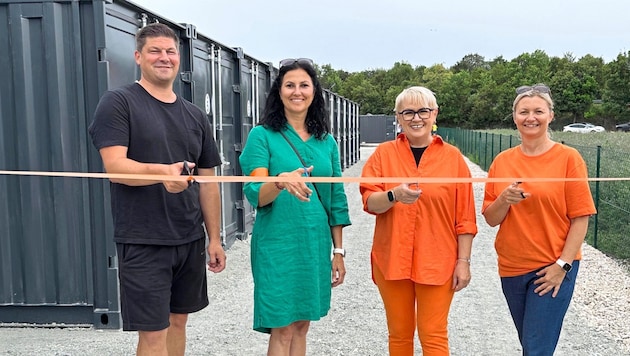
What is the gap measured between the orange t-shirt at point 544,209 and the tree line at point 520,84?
5837 centimetres

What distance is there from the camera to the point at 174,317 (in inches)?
119

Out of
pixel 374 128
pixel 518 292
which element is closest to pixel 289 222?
pixel 518 292

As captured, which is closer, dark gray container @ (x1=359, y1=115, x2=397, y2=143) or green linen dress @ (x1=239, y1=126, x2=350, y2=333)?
green linen dress @ (x1=239, y1=126, x2=350, y2=333)

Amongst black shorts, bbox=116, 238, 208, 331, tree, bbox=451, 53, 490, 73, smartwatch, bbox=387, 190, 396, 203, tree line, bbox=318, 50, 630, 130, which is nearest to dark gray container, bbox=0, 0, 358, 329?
black shorts, bbox=116, 238, 208, 331

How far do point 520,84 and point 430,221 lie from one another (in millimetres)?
75182

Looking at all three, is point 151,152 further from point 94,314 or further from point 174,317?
point 94,314

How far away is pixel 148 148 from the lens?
270 centimetres

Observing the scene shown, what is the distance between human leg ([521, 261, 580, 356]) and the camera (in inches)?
109

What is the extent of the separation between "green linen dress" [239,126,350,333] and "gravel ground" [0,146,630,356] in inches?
60.5

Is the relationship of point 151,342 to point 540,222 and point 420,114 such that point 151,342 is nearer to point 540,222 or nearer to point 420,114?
point 420,114

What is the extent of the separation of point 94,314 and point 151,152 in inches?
102

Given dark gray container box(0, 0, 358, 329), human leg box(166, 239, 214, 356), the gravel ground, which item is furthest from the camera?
dark gray container box(0, 0, 358, 329)

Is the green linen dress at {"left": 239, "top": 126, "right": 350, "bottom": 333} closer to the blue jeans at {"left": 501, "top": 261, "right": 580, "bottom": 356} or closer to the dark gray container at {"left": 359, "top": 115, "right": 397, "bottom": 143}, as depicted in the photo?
the blue jeans at {"left": 501, "top": 261, "right": 580, "bottom": 356}

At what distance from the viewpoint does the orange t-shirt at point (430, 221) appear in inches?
112
